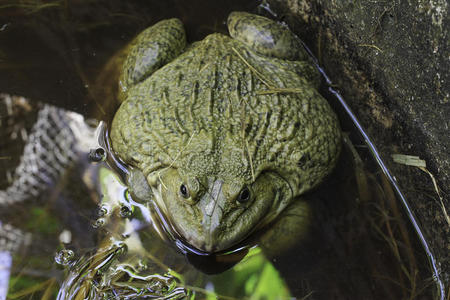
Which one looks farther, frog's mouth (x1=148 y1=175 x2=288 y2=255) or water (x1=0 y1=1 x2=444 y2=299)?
water (x1=0 y1=1 x2=444 y2=299)

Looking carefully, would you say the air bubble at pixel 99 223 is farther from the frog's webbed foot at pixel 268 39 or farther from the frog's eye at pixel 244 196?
the frog's webbed foot at pixel 268 39

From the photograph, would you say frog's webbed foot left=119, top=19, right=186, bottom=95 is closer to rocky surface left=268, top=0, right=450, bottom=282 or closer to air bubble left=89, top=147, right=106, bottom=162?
air bubble left=89, top=147, right=106, bottom=162

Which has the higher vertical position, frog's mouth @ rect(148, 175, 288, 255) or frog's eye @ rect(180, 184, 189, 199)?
frog's eye @ rect(180, 184, 189, 199)

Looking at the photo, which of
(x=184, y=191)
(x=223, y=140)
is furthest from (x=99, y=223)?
(x=223, y=140)

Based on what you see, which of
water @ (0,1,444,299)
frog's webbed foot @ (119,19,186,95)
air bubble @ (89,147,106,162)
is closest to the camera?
water @ (0,1,444,299)

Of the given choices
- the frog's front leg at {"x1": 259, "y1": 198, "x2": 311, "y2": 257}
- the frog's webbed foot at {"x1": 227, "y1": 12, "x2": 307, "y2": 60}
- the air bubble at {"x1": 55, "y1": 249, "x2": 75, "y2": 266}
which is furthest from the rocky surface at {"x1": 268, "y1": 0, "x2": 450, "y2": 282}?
the air bubble at {"x1": 55, "y1": 249, "x2": 75, "y2": 266}

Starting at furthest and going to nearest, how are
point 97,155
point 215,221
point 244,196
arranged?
point 97,155 → point 244,196 → point 215,221

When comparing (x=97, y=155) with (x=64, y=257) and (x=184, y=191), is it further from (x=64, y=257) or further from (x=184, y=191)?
(x=184, y=191)

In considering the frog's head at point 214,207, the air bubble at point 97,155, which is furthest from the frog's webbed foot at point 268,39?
the air bubble at point 97,155
